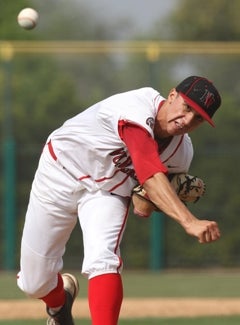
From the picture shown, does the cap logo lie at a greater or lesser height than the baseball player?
greater

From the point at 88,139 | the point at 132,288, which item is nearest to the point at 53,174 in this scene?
the point at 88,139

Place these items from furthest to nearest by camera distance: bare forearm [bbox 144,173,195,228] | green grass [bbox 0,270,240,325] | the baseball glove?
green grass [bbox 0,270,240,325]
the baseball glove
bare forearm [bbox 144,173,195,228]

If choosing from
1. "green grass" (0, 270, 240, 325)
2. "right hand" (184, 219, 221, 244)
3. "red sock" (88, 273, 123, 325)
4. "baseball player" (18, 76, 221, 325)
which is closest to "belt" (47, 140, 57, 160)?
"baseball player" (18, 76, 221, 325)

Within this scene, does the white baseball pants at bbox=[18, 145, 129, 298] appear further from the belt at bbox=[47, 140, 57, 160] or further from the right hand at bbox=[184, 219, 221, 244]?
the right hand at bbox=[184, 219, 221, 244]

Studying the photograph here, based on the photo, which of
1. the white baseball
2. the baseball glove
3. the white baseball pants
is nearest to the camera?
the white baseball pants

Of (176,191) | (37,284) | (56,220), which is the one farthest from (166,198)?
A: (37,284)

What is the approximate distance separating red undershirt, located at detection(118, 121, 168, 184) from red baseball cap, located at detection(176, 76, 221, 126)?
0.92 ft

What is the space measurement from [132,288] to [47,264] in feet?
17.0

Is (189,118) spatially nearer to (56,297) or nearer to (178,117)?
(178,117)

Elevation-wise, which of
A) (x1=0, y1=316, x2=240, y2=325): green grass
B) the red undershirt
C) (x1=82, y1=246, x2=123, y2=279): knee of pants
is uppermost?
the red undershirt

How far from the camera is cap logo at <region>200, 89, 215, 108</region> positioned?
209 inches

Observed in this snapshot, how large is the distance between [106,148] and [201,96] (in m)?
0.66

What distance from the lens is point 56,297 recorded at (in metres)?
6.46

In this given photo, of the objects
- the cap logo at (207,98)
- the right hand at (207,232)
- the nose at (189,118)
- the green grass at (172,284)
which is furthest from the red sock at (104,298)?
the green grass at (172,284)
